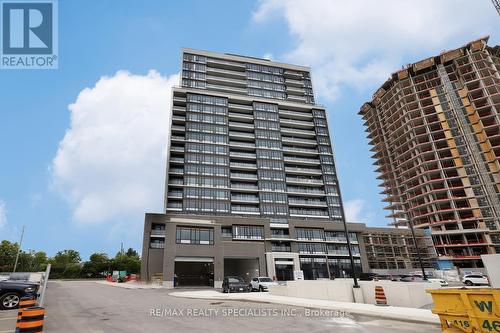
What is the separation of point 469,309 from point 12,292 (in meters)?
19.3

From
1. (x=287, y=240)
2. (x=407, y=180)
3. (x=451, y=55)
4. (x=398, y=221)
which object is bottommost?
(x=287, y=240)

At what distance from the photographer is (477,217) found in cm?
6975

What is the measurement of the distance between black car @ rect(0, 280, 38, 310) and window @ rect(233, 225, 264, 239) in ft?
141

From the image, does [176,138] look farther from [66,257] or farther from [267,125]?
[66,257]

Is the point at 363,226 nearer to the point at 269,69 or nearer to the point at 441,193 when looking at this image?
the point at 441,193

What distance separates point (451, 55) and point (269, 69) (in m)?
53.6

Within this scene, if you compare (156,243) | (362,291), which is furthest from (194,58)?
(362,291)

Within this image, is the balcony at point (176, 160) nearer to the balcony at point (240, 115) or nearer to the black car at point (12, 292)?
the balcony at point (240, 115)

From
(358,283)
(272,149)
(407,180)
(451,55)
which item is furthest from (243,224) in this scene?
(451,55)

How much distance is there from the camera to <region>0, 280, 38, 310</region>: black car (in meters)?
14.6

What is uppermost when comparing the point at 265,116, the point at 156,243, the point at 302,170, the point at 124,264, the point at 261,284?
the point at 265,116

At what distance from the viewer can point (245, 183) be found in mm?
70938

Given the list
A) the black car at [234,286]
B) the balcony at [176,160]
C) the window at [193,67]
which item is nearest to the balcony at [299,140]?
the balcony at [176,160]

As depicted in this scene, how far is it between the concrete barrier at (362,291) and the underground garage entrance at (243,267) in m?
28.4
